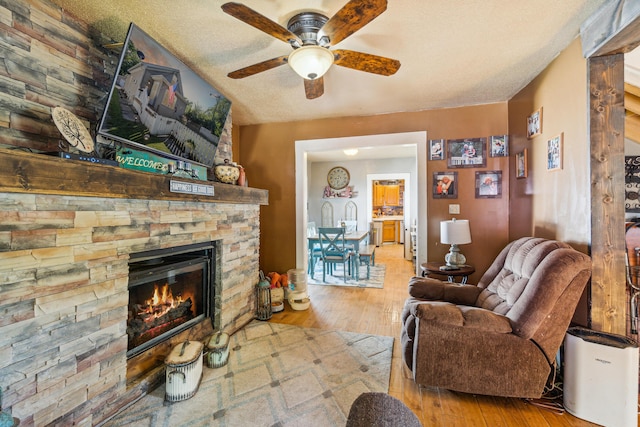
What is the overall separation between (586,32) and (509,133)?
1378 millimetres

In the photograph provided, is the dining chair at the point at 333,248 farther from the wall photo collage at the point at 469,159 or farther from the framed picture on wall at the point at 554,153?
the framed picture on wall at the point at 554,153

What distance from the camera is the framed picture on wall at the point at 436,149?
125 inches

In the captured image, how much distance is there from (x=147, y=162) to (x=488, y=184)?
3.38 metres

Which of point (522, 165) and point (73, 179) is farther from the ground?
point (522, 165)

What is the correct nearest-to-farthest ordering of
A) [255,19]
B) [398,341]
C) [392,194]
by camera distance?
[255,19] → [398,341] → [392,194]

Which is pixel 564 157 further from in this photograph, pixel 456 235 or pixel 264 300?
pixel 264 300

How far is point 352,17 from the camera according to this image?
1336 millimetres

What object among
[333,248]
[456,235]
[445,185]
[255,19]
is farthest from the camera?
[333,248]

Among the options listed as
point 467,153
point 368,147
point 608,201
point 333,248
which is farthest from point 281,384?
point 467,153

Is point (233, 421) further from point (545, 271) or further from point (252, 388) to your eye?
point (545, 271)

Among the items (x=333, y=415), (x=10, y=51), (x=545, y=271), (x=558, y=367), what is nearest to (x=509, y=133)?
(x=545, y=271)

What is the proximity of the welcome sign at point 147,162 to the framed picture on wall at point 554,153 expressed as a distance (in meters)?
2.88

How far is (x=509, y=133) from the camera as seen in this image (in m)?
2.97

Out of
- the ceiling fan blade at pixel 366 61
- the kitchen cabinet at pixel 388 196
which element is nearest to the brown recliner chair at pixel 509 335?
the ceiling fan blade at pixel 366 61
